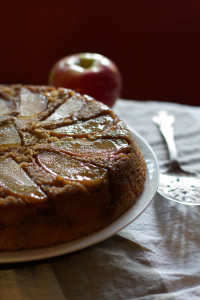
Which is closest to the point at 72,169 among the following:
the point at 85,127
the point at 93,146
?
the point at 93,146

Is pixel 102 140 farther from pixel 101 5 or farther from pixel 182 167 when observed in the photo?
pixel 101 5

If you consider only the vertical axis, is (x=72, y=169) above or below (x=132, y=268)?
above

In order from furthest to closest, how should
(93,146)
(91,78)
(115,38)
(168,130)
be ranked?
(115,38), (91,78), (168,130), (93,146)

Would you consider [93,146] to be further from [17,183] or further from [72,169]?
[17,183]

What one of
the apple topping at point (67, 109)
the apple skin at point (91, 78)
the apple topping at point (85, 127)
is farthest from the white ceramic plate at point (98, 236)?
the apple skin at point (91, 78)

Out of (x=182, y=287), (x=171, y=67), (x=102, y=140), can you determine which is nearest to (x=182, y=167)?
(x=102, y=140)

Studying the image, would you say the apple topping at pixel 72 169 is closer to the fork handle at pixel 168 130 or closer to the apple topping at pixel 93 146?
the apple topping at pixel 93 146

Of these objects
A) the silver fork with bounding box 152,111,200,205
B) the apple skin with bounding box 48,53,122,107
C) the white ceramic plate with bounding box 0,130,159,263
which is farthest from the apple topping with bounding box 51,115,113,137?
the apple skin with bounding box 48,53,122,107
